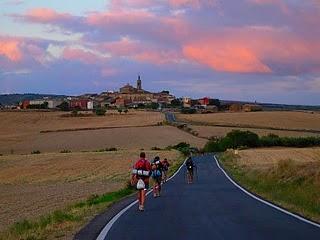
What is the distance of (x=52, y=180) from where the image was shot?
47.2m

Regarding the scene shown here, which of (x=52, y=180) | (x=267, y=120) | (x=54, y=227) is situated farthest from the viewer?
(x=267, y=120)

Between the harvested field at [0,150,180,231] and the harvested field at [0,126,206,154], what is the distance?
20414mm

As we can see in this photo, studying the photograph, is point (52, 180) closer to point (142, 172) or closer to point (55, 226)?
point (142, 172)

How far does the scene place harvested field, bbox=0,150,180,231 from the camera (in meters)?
27.2

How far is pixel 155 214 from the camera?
18094 mm

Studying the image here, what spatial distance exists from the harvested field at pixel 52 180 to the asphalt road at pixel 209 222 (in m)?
4.69

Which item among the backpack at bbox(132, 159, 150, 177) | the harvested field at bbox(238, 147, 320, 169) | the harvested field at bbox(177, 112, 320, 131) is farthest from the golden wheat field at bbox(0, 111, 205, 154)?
the backpack at bbox(132, 159, 150, 177)

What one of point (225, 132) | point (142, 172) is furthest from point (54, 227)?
point (225, 132)

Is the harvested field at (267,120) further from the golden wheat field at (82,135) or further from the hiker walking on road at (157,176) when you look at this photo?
the hiker walking on road at (157,176)

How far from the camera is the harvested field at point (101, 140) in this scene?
96.5 metres

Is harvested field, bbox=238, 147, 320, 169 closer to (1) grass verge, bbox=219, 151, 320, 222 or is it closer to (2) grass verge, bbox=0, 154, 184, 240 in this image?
(1) grass verge, bbox=219, 151, 320, 222

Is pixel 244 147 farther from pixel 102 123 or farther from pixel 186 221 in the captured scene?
pixel 186 221

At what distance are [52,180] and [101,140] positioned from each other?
184ft

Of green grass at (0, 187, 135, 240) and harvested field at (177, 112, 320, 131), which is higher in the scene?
green grass at (0, 187, 135, 240)
